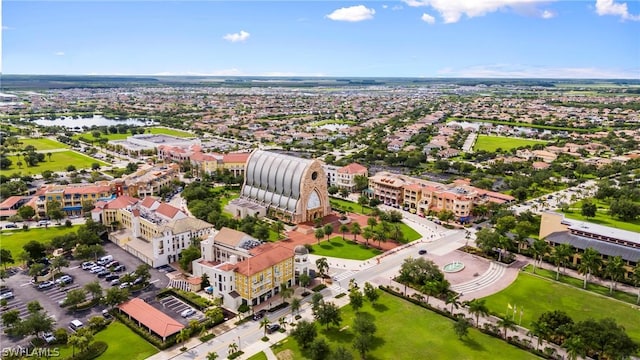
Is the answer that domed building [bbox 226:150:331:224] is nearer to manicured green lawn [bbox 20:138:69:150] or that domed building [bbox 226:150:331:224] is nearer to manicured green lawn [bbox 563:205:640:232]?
manicured green lawn [bbox 563:205:640:232]

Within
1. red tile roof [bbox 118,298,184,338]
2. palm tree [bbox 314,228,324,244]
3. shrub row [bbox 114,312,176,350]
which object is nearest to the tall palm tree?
palm tree [bbox 314,228,324,244]

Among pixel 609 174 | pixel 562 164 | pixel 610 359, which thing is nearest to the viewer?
pixel 610 359

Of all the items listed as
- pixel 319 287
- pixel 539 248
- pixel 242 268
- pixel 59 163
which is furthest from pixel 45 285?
pixel 59 163

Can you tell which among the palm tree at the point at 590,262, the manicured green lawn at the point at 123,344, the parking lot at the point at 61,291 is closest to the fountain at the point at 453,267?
the palm tree at the point at 590,262

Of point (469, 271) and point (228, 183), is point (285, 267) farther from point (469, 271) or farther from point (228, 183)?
point (228, 183)

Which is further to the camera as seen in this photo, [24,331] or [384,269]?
[384,269]

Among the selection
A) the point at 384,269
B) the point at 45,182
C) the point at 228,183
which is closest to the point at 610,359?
the point at 384,269

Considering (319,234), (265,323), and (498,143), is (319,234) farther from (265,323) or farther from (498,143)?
(498,143)
